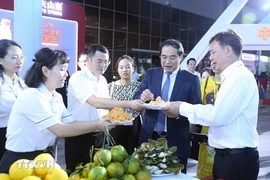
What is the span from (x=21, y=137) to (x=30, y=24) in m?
1.48

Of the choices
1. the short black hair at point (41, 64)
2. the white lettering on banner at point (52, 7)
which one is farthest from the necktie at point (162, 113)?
the white lettering on banner at point (52, 7)

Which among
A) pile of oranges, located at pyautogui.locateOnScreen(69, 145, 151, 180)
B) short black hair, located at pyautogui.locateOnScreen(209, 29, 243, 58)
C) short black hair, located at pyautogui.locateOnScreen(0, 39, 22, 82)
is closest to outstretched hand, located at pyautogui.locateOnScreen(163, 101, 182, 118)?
short black hair, located at pyautogui.locateOnScreen(209, 29, 243, 58)

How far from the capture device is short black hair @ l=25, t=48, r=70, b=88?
2.07 meters

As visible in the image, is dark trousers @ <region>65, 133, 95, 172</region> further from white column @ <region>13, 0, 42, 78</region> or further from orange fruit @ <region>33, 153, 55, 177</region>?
orange fruit @ <region>33, 153, 55, 177</region>

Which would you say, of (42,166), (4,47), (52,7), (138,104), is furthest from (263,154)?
(42,166)

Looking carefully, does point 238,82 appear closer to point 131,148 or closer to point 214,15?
point 131,148

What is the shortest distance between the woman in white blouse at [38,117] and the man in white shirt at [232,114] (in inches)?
32.6

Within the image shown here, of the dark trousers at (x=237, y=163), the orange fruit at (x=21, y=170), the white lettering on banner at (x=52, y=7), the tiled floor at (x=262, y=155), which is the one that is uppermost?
the white lettering on banner at (x=52, y=7)

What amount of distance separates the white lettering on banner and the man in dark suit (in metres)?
4.17

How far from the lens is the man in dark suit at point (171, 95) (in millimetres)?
2672

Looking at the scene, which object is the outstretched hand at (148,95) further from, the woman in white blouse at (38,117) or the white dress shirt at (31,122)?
the white dress shirt at (31,122)

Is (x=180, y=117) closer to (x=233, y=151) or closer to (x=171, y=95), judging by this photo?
(x=171, y=95)

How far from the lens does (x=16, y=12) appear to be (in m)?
3.15

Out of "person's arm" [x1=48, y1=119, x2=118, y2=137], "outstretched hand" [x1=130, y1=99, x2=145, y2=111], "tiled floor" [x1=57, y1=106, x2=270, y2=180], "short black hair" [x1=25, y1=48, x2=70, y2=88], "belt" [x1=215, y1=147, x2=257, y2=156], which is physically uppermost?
"short black hair" [x1=25, y1=48, x2=70, y2=88]
